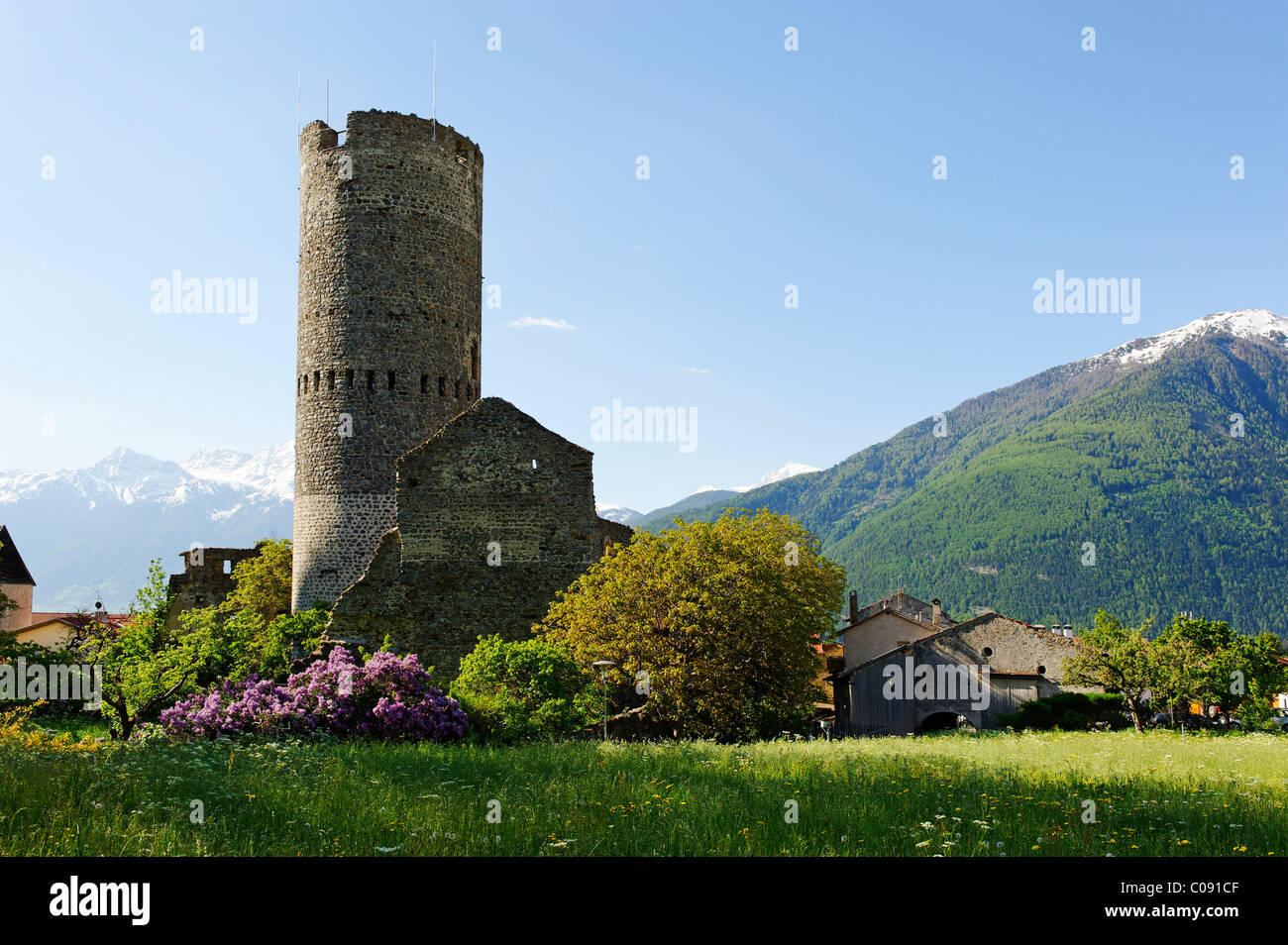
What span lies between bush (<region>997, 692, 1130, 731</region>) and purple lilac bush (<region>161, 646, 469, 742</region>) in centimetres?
3315

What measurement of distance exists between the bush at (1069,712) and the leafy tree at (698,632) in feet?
71.1

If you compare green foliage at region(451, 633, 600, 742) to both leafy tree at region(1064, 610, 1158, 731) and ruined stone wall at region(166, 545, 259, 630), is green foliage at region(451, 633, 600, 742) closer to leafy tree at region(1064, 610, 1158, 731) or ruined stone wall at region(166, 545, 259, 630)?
ruined stone wall at region(166, 545, 259, 630)

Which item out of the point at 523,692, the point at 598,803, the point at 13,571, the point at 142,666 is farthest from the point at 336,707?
the point at 13,571

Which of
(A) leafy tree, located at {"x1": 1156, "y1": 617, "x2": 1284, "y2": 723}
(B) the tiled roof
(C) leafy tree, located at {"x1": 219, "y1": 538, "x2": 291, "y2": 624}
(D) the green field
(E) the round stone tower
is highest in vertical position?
(E) the round stone tower

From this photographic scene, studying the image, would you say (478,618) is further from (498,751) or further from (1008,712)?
(1008,712)

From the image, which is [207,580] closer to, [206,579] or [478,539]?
[206,579]

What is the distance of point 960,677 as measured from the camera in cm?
4838

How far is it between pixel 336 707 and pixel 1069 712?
1444 inches

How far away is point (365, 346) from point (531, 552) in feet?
36.6

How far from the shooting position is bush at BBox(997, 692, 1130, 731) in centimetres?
4438

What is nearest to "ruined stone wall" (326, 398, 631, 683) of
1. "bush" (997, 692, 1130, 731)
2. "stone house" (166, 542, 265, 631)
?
"stone house" (166, 542, 265, 631)

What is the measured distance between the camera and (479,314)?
38969mm

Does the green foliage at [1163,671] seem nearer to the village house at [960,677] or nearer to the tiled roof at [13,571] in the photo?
the village house at [960,677]

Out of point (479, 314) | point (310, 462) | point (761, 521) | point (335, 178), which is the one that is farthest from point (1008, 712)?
point (335, 178)
